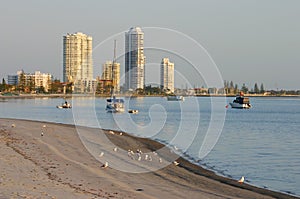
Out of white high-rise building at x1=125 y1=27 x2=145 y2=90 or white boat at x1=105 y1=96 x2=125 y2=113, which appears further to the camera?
white boat at x1=105 y1=96 x2=125 y2=113

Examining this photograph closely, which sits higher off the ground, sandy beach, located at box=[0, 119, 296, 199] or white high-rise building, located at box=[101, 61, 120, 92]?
white high-rise building, located at box=[101, 61, 120, 92]

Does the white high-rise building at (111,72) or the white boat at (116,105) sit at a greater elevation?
the white high-rise building at (111,72)

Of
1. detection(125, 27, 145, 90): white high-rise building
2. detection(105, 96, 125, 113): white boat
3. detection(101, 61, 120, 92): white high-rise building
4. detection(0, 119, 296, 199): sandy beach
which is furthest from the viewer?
detection(105, 96, 125, 113): white boat

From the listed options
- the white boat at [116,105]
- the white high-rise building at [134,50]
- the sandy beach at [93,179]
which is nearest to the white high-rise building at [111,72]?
the white boat at [116,105]

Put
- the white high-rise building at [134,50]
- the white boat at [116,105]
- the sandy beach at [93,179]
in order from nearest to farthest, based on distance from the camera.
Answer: the sandy beach at [93,179] → the white high-rise building at [134,50] → the white boat at [116,105]

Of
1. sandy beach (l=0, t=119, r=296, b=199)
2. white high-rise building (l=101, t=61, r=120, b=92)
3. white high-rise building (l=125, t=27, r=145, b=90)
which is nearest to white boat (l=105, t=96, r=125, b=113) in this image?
white high-rise building (l=101, t=61, r=120, b=92)

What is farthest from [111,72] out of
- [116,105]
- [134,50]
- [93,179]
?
[93,179]

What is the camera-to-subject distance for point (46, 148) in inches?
1041

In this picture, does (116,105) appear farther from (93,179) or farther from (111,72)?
(93,179)

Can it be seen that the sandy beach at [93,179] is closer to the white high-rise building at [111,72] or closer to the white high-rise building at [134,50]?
the white high-rise building at [134,50]

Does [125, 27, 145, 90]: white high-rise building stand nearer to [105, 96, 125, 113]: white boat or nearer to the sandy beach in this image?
the sandy beach

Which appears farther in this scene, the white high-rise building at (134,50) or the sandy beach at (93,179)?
the white high-rise building at (134,50)

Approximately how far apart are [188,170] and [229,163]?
4679mm

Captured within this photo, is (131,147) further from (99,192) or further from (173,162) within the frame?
(99,192)
